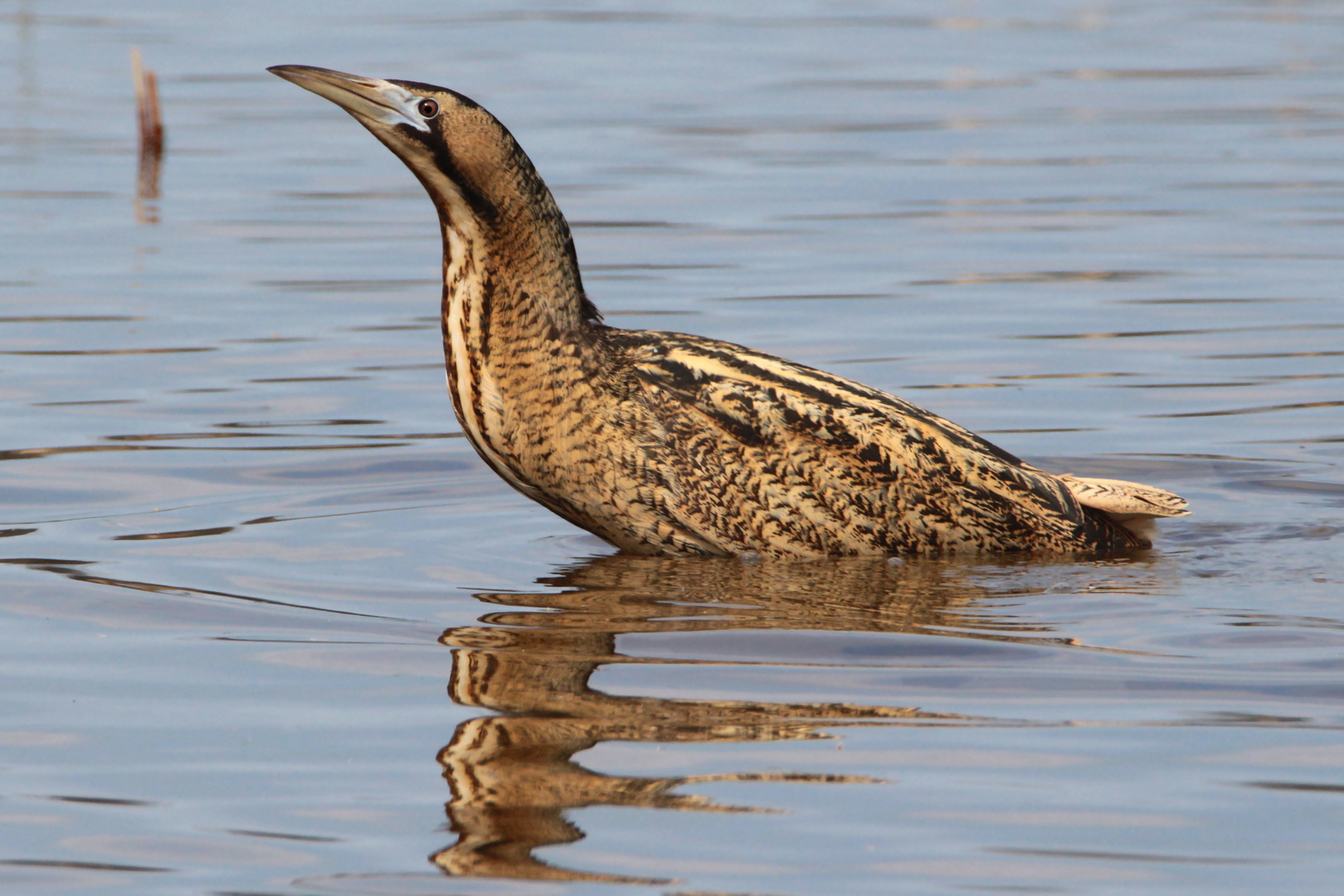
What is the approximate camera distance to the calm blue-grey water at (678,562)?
5.03m

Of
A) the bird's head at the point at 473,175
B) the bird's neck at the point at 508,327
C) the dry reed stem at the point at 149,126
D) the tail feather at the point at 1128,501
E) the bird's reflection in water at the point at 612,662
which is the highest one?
the dry reed stem at the point at 149,126

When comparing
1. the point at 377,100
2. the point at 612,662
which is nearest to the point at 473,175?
the point at 377,100

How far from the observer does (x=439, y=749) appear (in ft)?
18.4

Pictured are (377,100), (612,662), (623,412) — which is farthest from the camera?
(623,412)

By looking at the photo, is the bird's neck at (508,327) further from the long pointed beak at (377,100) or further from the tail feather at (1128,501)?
the tail feather at (1128,501)

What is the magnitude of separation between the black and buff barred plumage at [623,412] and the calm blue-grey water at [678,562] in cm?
21

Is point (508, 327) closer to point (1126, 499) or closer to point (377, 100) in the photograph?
point (377, 100)

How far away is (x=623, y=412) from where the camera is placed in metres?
7.35

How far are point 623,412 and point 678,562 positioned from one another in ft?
2.05

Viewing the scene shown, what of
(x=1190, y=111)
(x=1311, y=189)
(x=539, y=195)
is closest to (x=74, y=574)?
(x=539, y=195)

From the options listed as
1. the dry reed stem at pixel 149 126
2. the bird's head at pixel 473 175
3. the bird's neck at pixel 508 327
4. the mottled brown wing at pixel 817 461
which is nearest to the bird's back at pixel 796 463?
the mottled brown wing at pixel 817 461

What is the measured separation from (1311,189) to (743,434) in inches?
398

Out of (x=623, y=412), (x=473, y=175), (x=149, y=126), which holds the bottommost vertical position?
(x=623, y=412)

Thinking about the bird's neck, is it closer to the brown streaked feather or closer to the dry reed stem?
the brown streaked feather
